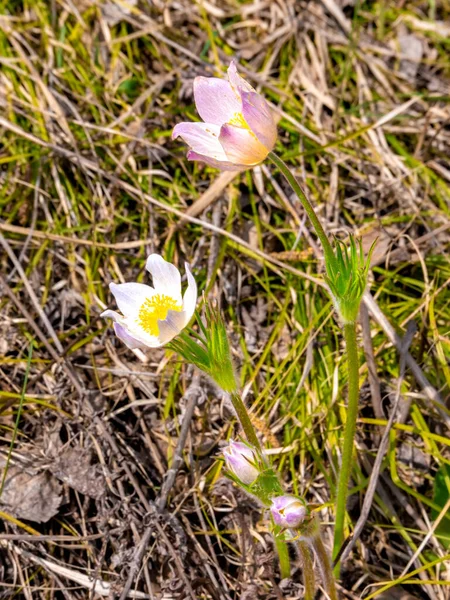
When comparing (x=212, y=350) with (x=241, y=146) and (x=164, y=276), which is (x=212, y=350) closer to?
(x=164, y=276)

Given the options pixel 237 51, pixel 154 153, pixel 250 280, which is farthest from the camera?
pixel 237 51

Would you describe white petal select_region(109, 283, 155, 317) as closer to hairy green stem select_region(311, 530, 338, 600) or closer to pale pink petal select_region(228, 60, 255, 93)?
pale pink petal select_region(228, 60, 255, 93)

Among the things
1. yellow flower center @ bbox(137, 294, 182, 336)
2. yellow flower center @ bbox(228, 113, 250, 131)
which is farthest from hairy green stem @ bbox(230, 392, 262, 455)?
yellow flower center @ bbox(228, 113, 250, 131)

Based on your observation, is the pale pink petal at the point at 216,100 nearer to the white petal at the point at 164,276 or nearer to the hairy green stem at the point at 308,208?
the hairy green stem at the point at 308,208

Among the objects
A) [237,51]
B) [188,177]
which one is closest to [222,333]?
[188,177]

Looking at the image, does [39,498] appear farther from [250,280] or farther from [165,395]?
[250,280]

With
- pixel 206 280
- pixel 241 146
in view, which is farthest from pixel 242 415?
pixel 206 280
